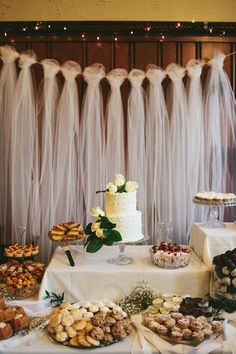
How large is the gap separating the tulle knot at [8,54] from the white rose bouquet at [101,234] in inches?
64.9

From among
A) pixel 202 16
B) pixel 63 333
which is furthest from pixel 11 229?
pixel 202 16

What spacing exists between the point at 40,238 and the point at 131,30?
2031 mm

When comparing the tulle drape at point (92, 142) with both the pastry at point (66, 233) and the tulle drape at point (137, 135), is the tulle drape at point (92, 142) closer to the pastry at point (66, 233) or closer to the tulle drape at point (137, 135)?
the tulle drape at point (137, 135)

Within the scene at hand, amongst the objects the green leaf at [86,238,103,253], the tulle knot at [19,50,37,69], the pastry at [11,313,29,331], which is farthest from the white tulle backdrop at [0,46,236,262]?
the pastry at [11,313,29,331]

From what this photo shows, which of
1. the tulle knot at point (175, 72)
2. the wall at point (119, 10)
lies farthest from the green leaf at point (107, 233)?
the wall at point (119, 10)

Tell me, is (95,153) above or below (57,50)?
below

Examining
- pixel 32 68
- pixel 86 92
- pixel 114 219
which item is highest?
pixel 32 68

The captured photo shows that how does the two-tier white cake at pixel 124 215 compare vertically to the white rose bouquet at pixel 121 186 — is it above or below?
below

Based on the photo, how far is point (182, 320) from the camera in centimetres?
211

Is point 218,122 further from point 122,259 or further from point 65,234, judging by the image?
point 65,234

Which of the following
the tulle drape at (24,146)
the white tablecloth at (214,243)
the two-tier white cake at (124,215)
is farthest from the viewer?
the tulle drape at (24,146)

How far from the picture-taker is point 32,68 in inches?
134

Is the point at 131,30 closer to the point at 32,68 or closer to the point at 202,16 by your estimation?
the point at 202,16

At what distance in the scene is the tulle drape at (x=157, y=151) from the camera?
3.38 meters
